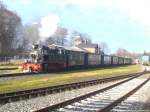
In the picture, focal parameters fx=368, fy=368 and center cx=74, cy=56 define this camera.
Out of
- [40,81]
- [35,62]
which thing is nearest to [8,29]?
[35,62]

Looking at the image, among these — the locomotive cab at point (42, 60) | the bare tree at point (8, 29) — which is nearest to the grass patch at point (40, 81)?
the locomotive cab at point (42, 60)

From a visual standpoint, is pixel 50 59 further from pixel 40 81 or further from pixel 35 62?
pixel 40 81

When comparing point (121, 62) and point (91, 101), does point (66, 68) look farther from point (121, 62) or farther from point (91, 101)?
point (121, 62)

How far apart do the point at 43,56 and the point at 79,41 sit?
4746 inches

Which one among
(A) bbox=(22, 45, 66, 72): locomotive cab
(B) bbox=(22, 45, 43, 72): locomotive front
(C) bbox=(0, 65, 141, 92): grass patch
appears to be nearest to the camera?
(C) bbox=(0, 65, 141, 92): grass patch

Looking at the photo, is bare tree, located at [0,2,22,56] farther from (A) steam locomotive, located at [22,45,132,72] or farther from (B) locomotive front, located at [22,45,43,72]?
(B) locomotive front, located at [22,45,43,72]

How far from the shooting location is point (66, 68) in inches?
1924

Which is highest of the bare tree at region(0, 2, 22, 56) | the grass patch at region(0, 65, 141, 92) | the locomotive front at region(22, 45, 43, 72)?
the bare tree at region(0, 2, 22, 56)

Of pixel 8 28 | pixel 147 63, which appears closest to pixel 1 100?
pixel 8 28

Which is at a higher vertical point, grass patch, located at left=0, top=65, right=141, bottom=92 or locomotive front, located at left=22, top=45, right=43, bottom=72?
locomotive front, located at left=22, top=45, right=43, bottom=72

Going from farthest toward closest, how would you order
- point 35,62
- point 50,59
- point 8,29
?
point 8,29 < point 50,59 < point 35,62

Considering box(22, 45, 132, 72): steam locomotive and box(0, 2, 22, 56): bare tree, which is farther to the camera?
box(0, 2, 22, 56): bare tree

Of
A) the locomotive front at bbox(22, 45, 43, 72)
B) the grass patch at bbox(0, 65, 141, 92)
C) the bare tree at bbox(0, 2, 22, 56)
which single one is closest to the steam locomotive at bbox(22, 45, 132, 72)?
the locomotive front at bbox(22, 45, 43, 72)

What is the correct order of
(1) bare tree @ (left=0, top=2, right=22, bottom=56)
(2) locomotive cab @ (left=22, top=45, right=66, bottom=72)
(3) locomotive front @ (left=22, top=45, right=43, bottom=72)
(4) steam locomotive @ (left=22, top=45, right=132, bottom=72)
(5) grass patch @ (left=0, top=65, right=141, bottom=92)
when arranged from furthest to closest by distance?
(1) bare tree @ (left=0, top=2, right=22, bottom=56)
(4) steam locomotive @ (left=22, top=45, right=132, bottom=72)
(2) locomotive cab @ (left=22, top=45, right=66, bottom=72)
(3) locomotive front @ (left=22, top=45, right=43, bottom=72)
(5) grass patch @ (left=0, top=65, right=141, bottom=92)
